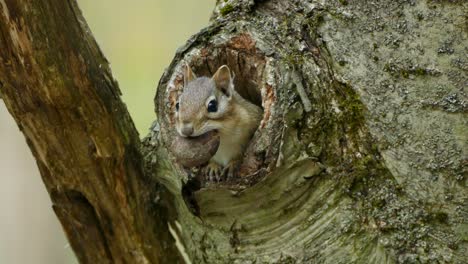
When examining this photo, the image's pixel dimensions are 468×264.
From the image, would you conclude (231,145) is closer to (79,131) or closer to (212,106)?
(212,106)

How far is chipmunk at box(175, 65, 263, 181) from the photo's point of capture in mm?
2271

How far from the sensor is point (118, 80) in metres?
5.42

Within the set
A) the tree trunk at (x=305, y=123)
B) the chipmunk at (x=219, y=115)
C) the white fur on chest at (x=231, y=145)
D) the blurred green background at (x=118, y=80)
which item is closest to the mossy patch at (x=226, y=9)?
the tree trunk at (x=305, y=123)

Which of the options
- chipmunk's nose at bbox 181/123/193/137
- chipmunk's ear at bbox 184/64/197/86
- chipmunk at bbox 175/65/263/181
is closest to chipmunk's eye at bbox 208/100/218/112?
chipmunk at bbox 175/65/263/181

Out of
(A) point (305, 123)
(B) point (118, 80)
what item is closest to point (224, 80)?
(A) point (305, 123)

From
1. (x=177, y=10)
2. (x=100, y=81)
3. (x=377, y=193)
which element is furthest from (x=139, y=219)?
(x=177, y=10)

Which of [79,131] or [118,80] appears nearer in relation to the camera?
Answer: [79,131]

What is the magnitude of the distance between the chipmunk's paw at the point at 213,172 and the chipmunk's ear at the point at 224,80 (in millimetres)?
260

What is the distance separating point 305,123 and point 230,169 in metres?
0.35

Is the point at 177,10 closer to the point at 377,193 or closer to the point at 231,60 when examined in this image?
the point at 231,60

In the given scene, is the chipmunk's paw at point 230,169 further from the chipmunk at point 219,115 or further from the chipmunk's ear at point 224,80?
the chipmunk's ear at point 224,80

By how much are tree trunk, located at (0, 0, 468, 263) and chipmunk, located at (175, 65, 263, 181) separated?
6cm

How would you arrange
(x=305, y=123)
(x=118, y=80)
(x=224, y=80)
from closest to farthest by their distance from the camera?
(x=305, y=123), (x=224, y=80), (x=118, y=80)

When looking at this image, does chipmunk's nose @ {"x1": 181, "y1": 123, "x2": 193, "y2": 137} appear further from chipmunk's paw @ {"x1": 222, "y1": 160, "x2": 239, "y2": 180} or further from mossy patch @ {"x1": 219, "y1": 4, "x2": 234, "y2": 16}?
mossy patch @ {"x1": 219, "y1": 4, "x2": 234, "y2": 16}
